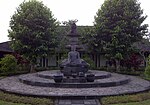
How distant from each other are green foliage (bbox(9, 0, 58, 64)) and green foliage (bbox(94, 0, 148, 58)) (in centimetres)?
540

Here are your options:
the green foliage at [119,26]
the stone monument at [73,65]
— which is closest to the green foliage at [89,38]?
the green foliage at [119,26]

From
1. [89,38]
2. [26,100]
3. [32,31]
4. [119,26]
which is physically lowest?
[26,100]

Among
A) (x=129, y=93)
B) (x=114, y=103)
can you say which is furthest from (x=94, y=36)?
(x=114, y=103)

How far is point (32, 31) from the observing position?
27797 mm

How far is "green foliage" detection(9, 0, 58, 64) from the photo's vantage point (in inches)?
1083

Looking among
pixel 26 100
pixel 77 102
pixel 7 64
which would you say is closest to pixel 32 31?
pixel 7 64

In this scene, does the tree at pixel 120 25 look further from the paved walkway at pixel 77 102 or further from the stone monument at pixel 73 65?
the paved walkway at pixel 77 102

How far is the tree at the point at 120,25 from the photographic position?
91.1 feet

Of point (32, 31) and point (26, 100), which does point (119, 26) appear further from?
point (26, 100)

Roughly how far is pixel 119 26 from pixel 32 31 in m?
9.30

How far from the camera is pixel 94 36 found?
96.3ft

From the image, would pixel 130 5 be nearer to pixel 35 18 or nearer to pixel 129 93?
pixel 35 18

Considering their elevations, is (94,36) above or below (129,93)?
above

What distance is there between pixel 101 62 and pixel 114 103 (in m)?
23.4
